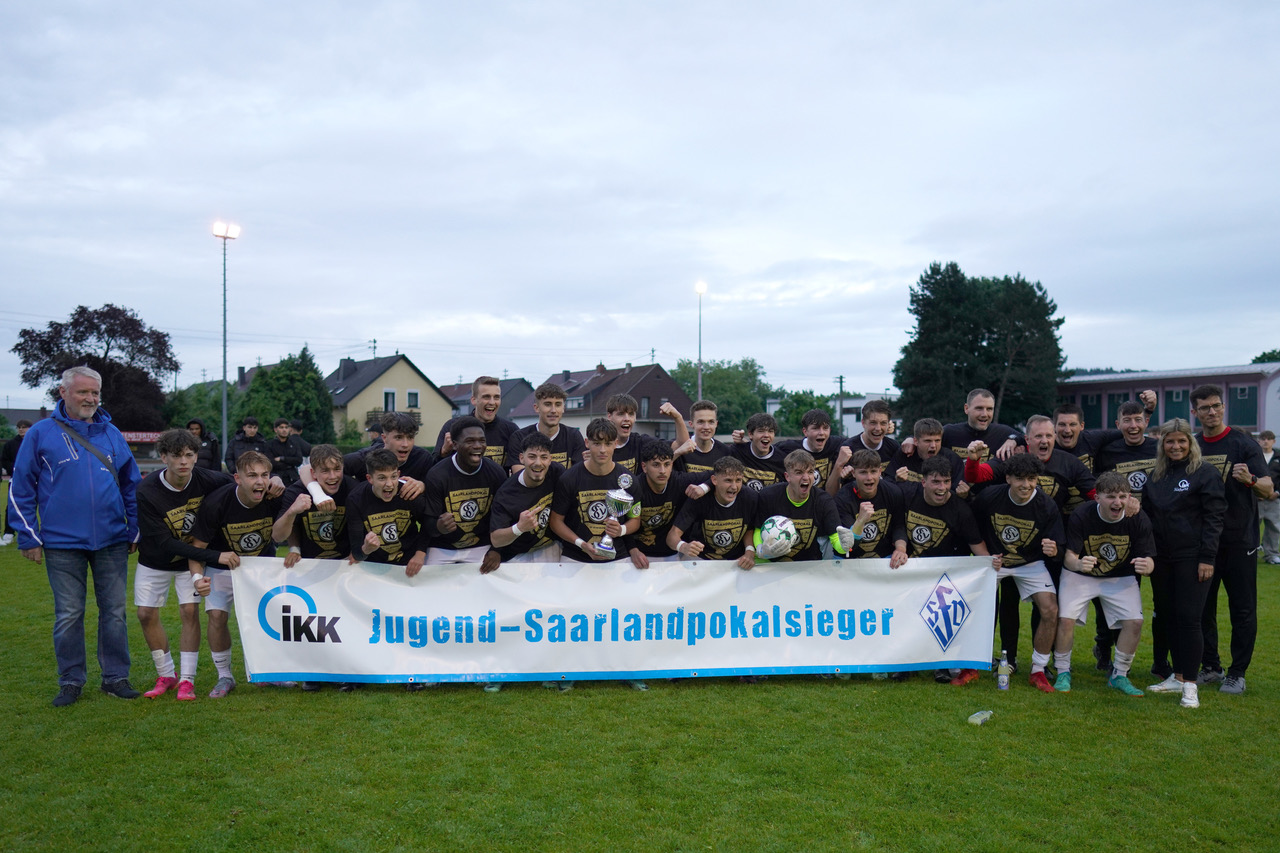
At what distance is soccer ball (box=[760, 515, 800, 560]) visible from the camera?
6.39 metres

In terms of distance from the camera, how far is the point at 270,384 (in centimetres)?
4519

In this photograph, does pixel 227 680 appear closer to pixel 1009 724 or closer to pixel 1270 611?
pixel 1009 724

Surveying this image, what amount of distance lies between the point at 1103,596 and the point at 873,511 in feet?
6.24

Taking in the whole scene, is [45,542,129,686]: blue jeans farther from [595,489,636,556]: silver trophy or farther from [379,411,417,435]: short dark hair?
[595,489,636,556]: silver trophy

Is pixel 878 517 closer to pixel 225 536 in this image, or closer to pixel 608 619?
pixel 608 619

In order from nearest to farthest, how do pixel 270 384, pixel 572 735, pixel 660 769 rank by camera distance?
1. pixel 660 769
2. pixel 572 735
3. pixel 270 384

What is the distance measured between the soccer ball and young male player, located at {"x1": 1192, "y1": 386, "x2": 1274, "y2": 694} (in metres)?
3.36

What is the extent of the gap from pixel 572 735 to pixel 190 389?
190 feet

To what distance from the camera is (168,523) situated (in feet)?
20.4

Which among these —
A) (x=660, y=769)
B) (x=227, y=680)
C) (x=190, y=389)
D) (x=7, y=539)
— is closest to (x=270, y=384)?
(x=190, y=389)

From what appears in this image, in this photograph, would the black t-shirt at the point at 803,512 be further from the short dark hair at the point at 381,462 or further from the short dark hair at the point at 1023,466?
the short dark hair at the point at 381,462

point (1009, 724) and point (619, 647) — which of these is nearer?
point (1009, 724)

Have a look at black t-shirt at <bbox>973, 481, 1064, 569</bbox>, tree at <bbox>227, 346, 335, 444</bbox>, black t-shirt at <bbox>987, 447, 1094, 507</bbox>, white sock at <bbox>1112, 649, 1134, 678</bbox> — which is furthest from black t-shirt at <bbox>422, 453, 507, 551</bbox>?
tree at <bbox>227, 346, 335, 444</bbox>

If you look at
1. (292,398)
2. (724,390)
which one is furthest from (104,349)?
(724,390)
